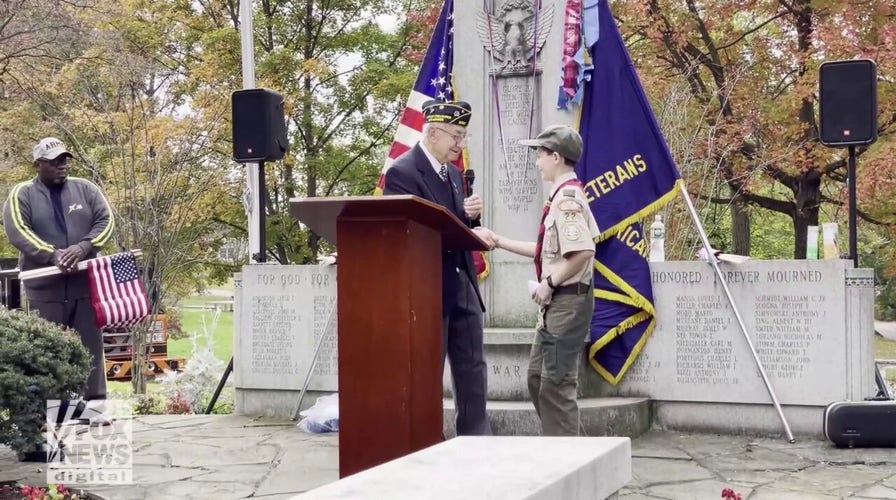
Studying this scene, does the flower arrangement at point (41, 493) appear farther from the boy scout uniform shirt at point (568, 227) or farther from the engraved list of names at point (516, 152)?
the engraved list of names at point (516, 152)

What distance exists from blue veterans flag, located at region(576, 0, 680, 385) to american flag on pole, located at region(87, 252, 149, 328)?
11.3ft

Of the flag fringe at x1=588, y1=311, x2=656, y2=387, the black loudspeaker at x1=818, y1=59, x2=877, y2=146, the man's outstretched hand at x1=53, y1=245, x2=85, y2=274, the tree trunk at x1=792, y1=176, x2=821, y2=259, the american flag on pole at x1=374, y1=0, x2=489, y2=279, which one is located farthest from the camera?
the tree trunk at x1=792, y1=176, x2=821, y2=259

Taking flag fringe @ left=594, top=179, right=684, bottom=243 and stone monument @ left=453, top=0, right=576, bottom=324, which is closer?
flag fringe @ left=594, top=179, right=684, bottom=243

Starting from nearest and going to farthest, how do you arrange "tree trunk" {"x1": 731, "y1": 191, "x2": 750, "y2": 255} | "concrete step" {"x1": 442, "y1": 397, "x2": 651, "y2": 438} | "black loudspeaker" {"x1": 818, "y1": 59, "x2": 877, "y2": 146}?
"concrete step" {"x1": 442, "y1": 397, "x2": 651, "y2": 438} < "black loudspeaker" {"x1": 818, "y1": 59, "x2": 877, "y2": 146} < "tree trunk" {"x1": 731, "y1": 191, "x2": 750, "y2": 255}

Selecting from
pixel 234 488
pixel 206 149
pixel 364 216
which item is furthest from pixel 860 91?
pixel 206 149

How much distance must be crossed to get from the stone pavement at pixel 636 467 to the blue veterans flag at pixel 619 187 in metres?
0.80

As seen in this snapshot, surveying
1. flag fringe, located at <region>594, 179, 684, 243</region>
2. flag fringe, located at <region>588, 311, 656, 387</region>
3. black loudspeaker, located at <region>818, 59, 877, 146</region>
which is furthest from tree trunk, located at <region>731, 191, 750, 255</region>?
flag fringe, located at <region>588, 311, 656, 387</region>

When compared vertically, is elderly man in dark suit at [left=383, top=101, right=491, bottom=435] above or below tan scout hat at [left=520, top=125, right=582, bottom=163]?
below

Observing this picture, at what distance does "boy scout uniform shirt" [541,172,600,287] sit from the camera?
481 centimetres

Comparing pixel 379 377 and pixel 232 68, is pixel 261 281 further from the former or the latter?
pixel 232 68

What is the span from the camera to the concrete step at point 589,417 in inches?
253

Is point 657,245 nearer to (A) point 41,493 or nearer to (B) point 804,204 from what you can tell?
(A) point 41,493

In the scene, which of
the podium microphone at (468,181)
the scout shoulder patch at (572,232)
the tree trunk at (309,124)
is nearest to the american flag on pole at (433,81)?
the podium microphone at (468,181)

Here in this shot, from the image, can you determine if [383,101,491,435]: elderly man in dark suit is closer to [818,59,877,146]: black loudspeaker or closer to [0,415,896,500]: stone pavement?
[0,415,896,500]: stone pavement
